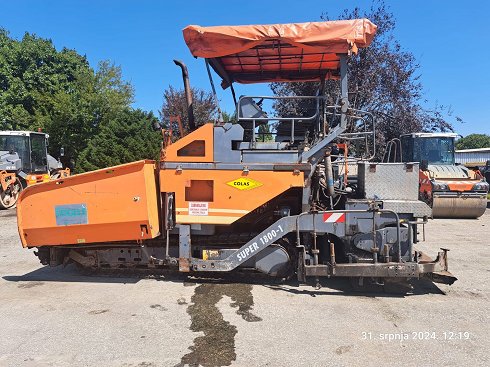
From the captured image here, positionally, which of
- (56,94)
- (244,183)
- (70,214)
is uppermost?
(56,94)

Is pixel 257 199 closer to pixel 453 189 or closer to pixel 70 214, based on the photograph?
pixel 70 214

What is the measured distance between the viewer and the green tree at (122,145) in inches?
728

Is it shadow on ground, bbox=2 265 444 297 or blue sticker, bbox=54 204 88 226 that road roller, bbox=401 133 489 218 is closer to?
shadow on ground, bbox=2 265 444 297

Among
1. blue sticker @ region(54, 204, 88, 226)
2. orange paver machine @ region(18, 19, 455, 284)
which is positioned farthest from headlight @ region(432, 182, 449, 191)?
blue sticker @ region(54, 204, 88, 226)

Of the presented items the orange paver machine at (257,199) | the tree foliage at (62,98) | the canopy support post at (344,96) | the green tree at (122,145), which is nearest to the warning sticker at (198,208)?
the orange paver machine at (257,199)

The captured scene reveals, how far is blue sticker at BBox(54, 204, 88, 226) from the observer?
5020mm

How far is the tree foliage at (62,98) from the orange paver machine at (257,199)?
14.9 m

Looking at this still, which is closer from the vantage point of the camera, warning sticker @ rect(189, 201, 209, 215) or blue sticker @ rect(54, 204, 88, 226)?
warning sticker @ rect(189, 201, 209, 215)

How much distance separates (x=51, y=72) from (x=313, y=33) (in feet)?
82.4

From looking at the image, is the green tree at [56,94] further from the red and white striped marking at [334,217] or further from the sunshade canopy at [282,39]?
the red and white striped marking at [334,217]

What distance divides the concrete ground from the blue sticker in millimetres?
888

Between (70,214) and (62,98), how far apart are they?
20.2 m

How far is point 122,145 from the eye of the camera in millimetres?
19016

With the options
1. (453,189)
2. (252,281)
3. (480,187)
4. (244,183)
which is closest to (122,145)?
(453,189)
